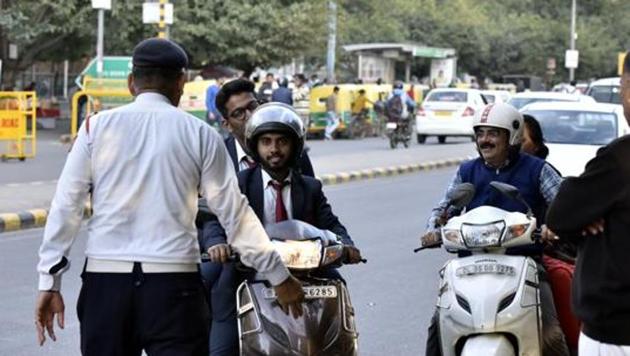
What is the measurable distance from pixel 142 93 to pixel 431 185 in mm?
16795

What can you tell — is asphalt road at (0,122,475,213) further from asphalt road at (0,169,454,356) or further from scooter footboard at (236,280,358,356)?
scooter footboard at (236,280,358,356)

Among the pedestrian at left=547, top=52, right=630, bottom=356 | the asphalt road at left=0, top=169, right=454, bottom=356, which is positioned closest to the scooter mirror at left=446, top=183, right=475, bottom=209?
the pedestrian at left=547, top=52, right=630, bottom=356

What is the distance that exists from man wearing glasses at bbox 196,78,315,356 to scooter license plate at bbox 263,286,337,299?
265mm

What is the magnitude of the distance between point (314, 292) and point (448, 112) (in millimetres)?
27734

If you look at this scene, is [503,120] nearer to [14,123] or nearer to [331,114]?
[14,123]

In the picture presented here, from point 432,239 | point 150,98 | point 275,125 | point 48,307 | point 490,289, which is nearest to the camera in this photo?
point 48,307

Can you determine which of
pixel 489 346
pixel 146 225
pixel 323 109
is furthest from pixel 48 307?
pixel 323 109

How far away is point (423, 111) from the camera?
32.2 metres

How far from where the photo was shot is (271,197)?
5207mm

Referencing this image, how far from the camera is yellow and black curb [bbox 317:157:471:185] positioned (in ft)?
68.7

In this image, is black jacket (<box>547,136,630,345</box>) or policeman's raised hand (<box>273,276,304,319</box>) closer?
black jacket (<box>547,136,630,345</box>)

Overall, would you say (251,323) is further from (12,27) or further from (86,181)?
(12,27)

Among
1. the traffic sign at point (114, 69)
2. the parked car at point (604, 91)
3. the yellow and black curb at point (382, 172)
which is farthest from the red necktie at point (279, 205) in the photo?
the parked car at point (604, 91)

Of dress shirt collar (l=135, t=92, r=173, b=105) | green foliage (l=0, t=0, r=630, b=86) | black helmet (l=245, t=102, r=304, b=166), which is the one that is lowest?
black helmet (l=245, t=102, r=304, b=166)
